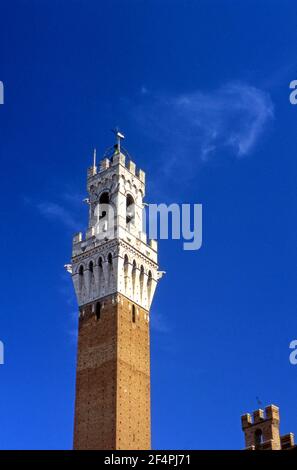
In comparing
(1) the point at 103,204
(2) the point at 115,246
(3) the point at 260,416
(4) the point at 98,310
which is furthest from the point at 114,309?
(3) the point at 260,416

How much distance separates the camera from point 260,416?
4147 cm

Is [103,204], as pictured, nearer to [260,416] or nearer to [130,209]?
[130,209]

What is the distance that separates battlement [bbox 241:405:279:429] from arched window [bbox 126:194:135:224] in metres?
23.5

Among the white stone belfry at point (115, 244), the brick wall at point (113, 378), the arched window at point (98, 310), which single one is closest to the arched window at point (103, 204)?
the white stone belfry at point (115, 244)

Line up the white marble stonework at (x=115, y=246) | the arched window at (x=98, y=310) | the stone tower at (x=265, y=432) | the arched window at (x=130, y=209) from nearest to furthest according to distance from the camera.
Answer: the stone tower at (x=265, y=432)
the arched window at (x=98, y=310)
the white marble stonework at (x=115, y=246)
the arched window at (x=130, y=209)

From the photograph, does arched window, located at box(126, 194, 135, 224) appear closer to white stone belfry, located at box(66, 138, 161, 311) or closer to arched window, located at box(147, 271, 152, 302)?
white stone belfry, located at box(66, 138, 161, 311)

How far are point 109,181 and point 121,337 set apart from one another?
1315 cm

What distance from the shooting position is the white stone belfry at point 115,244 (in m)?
58.6

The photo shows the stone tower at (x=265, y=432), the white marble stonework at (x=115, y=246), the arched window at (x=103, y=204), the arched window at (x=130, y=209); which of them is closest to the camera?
the stone tower at (x=265, y=432)

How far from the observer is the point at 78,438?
5338 centimetres

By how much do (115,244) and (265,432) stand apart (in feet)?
70.4

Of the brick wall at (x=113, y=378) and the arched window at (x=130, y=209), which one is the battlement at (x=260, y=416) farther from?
the arched window at (x=130, y=209)

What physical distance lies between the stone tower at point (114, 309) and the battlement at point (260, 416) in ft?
38.4
